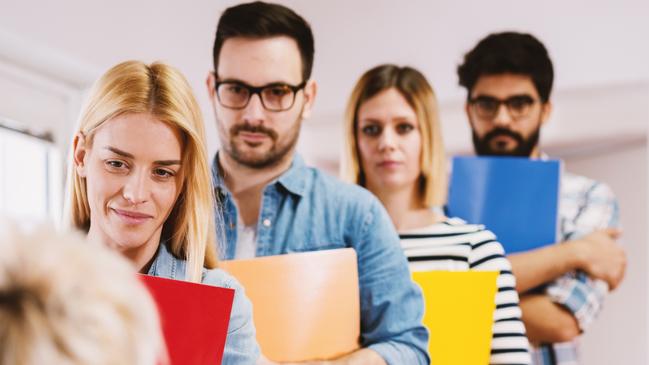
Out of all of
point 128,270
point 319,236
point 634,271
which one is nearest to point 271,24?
point 319,236

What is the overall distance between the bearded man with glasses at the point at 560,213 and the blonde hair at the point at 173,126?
0.63m

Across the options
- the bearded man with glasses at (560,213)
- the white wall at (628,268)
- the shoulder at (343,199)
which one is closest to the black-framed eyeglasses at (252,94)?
the shoulder at (343,199)

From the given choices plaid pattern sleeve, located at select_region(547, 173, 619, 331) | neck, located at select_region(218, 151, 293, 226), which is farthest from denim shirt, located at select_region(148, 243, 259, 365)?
plaid pattern sleeve, located at select_region(547, 173, 619, 331)

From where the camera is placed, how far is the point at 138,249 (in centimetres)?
81

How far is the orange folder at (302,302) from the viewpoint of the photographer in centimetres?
94

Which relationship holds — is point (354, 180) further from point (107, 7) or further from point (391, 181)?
point (107, 7)

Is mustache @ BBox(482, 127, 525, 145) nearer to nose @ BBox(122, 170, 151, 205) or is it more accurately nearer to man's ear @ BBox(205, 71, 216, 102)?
man's ear @ BBox(205, 71, 216, 102)

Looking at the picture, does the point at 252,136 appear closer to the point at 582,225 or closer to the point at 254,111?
the point at 254,111

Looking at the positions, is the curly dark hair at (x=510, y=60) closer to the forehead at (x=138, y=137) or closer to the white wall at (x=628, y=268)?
the white wall at (x=628, y=268)

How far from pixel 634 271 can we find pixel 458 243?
2.42 feet

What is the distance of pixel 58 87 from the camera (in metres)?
1.32

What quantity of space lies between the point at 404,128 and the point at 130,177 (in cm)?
60

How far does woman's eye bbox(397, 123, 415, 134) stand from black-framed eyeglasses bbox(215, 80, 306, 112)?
0.26 metres

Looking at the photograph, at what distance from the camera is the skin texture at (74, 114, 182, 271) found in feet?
2.60
